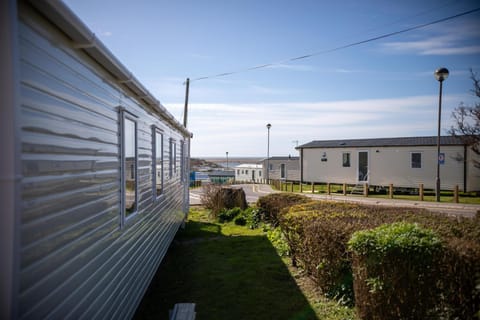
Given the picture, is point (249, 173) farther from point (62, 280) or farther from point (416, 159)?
point (62, 280)

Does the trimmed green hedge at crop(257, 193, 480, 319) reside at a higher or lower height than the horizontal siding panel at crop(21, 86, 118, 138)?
lower

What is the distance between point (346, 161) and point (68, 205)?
79.0 feet

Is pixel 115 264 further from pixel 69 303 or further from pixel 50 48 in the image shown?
pixel 50 48

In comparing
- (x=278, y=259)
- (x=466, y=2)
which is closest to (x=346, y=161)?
(x=466, y=2)

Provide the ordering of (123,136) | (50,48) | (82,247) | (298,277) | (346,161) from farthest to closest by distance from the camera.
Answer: (346,161)
(298,277)
(123,136)
(82,247)
(50,48)

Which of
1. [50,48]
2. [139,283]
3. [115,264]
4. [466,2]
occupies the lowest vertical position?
[139,283]

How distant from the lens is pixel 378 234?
4.46 m

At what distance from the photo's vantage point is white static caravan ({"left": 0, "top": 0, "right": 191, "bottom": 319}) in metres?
1.97

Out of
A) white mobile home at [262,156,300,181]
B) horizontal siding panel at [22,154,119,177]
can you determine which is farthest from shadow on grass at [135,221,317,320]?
white mobile home at [262,156,300,181]

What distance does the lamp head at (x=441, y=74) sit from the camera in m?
15.1

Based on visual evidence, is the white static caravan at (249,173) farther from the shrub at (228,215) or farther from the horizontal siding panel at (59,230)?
the horizontal siding panel at (59,230)

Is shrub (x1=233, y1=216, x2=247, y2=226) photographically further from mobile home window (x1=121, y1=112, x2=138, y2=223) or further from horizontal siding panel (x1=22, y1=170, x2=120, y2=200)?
horizontal siding panel (x1=22, y1=170, x2=120, y2=200)

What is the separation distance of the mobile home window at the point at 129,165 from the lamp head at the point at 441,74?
14295mm

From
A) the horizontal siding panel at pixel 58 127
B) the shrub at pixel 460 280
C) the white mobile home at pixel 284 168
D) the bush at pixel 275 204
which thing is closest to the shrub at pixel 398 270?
the shrub at pixel 460 280
